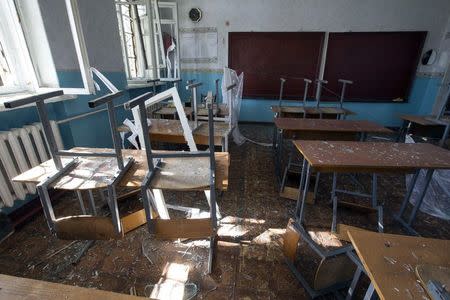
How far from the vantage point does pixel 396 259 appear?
0.82 meters

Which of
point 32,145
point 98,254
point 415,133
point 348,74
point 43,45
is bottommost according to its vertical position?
A: point 98,254

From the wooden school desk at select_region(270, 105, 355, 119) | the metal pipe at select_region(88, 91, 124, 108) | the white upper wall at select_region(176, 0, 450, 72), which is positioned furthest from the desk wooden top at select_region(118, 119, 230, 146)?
the white upper wall at select_region(176, 0, 450, 72)

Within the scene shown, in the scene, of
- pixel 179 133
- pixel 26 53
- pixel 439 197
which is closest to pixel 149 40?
pixel 26 53

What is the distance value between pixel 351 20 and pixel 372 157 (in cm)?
401

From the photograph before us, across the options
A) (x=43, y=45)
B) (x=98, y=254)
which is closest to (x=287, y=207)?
(x=98, y=254)

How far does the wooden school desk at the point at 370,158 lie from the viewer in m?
1.60

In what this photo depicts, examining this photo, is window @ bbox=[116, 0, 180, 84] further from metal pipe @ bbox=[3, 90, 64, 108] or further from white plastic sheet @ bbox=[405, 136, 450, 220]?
white plastic sheet @ bbox=[405, 136, 450, 220]

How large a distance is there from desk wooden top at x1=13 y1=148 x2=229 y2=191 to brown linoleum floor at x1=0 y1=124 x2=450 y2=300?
708mm

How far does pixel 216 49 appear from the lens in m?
4.93

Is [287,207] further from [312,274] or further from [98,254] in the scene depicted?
[98,254]

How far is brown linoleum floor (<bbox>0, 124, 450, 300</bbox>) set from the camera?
149 cm

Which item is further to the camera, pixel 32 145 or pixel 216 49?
pixel 216 49

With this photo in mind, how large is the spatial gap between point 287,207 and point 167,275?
50.4 inches

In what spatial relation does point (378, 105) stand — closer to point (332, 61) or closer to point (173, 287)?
point (332, 61)
